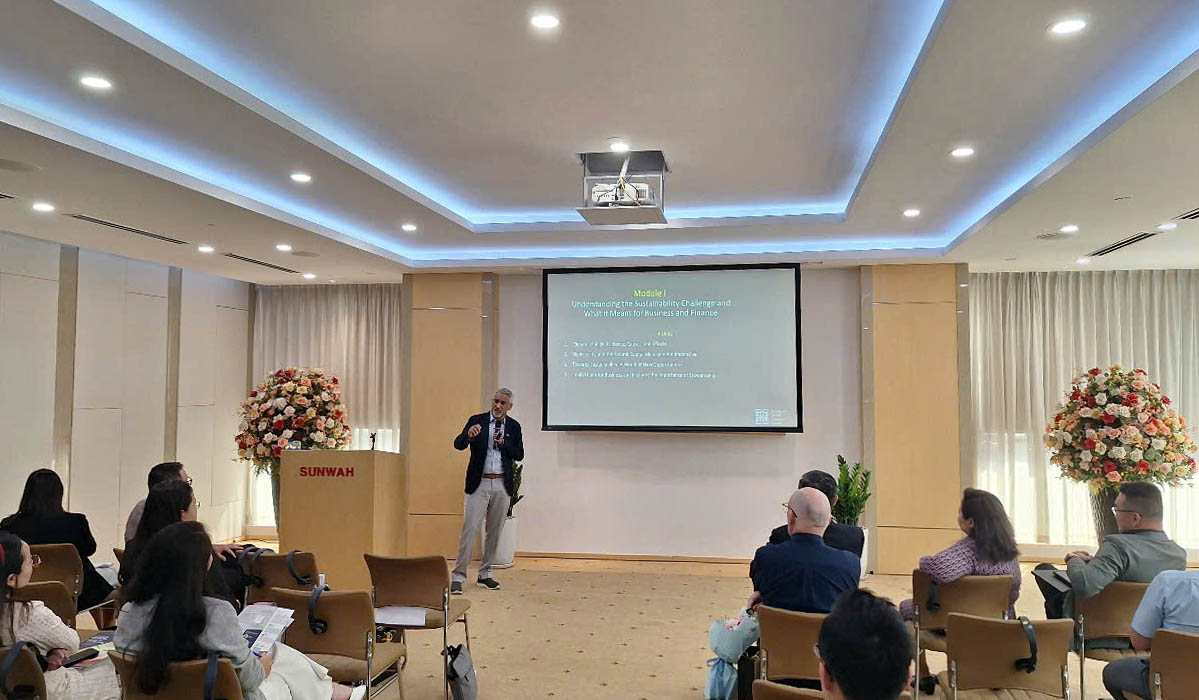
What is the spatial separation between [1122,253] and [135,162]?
768 centimetres

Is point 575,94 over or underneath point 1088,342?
over

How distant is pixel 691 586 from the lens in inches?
281

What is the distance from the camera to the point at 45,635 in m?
3.07

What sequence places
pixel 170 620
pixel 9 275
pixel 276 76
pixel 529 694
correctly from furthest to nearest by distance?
pixel 9 275
pixel 529 694
pixel 276 76
pixel 170 620

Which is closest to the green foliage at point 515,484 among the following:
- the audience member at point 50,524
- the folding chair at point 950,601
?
the audience member at point 50,524

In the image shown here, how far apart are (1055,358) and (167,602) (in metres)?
8.43

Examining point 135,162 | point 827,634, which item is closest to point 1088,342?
point 827,634

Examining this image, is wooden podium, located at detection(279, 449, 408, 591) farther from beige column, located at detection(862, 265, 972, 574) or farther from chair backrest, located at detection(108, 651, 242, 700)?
beige column, located at detection(862, 265, 972, 574)

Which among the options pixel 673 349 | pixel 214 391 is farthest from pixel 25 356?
pixel 673 349

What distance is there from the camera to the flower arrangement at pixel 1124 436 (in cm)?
626

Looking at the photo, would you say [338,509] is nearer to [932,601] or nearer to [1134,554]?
[932,601]

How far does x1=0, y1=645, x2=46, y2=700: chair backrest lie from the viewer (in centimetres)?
273

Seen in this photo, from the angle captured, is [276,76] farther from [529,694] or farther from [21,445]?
[21,445]

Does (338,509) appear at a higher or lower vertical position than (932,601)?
higher
